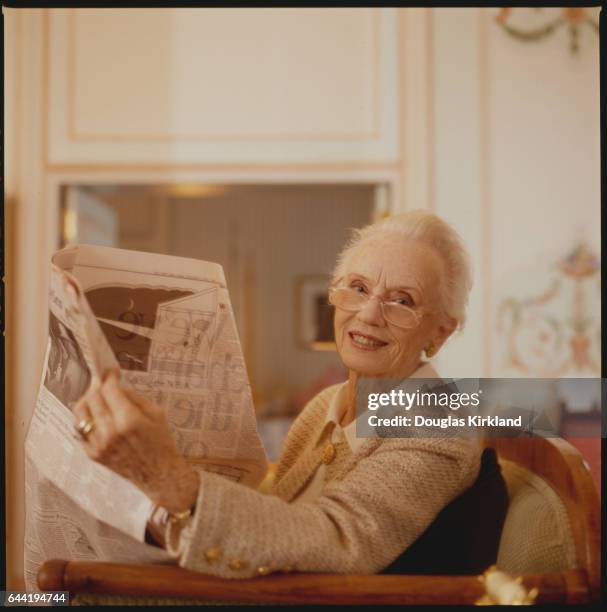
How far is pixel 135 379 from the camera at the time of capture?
632 millimetres

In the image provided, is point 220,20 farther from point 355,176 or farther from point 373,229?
point 373,229

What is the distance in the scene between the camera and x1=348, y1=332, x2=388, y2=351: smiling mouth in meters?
0.77

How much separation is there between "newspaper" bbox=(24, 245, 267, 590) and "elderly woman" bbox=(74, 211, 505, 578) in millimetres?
65

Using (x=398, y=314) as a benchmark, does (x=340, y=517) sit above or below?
below

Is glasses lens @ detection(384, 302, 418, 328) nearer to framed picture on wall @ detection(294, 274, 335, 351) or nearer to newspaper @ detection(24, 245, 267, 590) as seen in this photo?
newspaper @ detection(24, 245, 267, 590)

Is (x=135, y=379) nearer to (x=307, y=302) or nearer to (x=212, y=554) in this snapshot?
(x=212, y=554)

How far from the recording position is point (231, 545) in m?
0.58

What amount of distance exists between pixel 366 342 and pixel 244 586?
0.32m

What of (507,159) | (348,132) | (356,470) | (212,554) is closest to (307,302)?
(348,132)

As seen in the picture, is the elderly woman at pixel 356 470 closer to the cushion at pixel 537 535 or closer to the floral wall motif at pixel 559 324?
the cushion at pixel 537 535

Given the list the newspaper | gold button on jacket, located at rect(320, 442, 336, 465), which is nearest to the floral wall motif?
gold button on jacket, located at rect(320, 442, 336, 465)

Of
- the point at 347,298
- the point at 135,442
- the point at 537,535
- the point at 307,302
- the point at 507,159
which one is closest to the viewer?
the point at 135,442

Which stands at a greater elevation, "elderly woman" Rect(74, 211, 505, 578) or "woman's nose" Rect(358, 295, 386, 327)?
"woman's nose" Rect(358, 295, 386, 327)

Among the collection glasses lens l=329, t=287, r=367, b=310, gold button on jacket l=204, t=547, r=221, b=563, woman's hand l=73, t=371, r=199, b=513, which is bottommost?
gold button on jacket l=204, t=547, r=221, b=563
